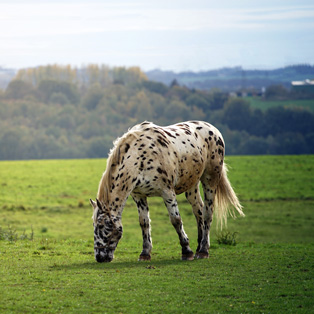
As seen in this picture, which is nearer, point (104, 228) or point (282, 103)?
point (104, 228)

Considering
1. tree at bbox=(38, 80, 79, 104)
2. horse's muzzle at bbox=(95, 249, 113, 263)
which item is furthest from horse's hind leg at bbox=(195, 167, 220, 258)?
tree at bbox=(38, 80, 79, 104)

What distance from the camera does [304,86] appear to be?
14000cm

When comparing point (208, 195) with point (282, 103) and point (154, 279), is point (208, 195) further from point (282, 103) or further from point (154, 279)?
point (282, 103)

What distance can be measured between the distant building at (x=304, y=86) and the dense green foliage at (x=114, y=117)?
394 inches

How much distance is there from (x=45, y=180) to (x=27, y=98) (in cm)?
10020

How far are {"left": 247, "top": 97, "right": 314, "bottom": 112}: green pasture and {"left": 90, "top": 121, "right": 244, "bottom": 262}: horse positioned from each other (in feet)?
374

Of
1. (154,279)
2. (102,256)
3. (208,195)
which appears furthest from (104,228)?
(208,195)

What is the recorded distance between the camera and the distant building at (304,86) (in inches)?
5344

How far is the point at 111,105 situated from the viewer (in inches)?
5325

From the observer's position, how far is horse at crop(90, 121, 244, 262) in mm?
9805

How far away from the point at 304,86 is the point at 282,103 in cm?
1246

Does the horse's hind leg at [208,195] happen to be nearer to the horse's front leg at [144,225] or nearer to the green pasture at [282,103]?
the horse's front leg at [144,225]

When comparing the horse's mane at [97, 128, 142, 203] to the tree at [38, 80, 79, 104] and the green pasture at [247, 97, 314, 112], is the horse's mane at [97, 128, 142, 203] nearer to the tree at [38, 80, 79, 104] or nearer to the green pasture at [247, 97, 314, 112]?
the green pasture at [247, 97, 314, 112]

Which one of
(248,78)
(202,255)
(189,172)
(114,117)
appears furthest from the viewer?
(248,78)
